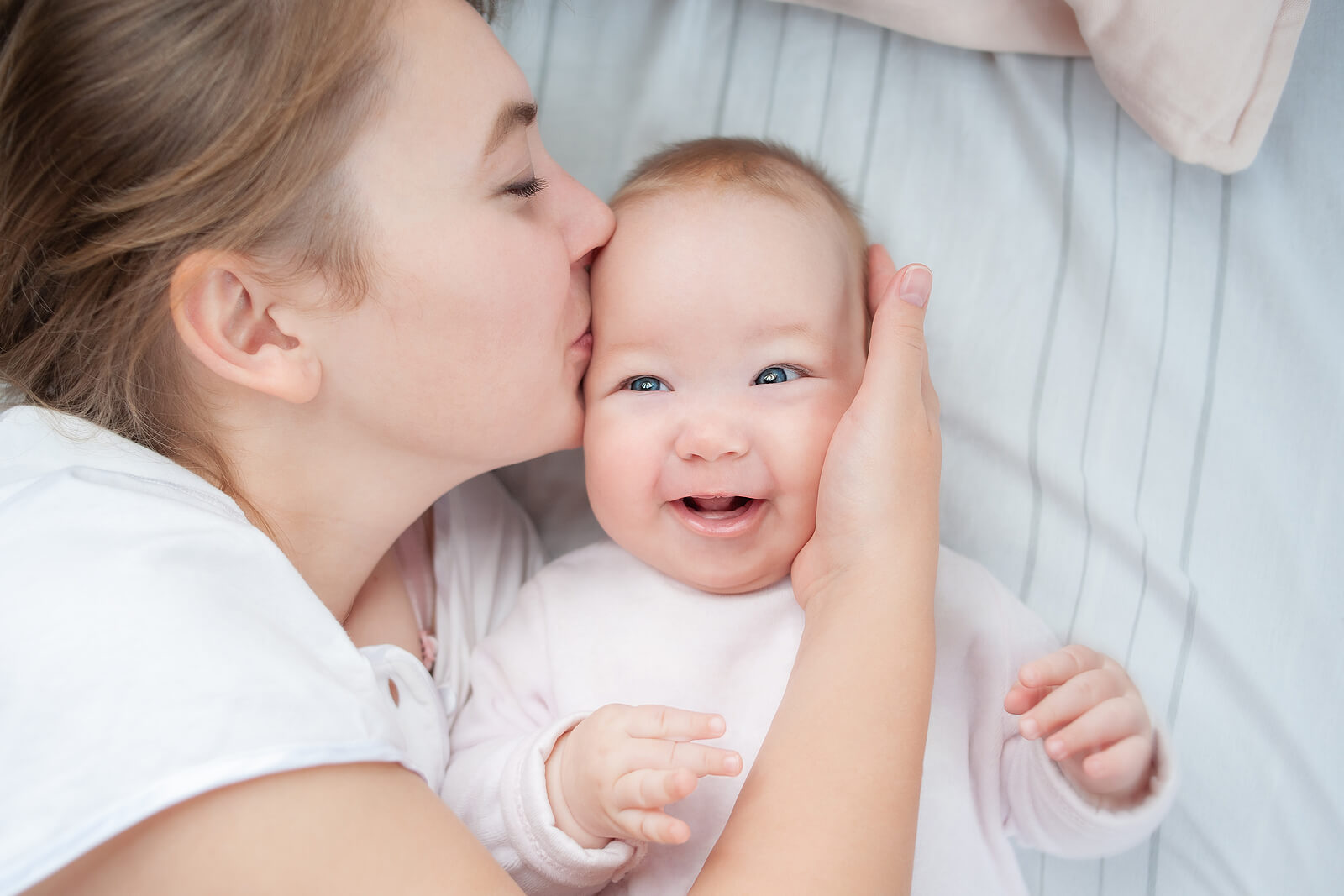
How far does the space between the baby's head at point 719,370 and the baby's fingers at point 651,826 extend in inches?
15.0

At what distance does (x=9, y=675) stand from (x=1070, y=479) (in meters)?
1.35

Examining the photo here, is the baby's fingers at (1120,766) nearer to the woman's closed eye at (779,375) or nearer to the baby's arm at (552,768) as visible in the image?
the baby's arm at (552,768)

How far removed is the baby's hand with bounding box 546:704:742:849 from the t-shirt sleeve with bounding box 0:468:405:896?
0.69 ft

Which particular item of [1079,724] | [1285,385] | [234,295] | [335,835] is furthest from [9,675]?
[1285,385]

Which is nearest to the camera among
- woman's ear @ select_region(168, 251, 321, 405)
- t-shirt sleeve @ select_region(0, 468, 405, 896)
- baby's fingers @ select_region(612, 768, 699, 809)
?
t-shirt sleeve @ select_region(0, 468, 405, 896)

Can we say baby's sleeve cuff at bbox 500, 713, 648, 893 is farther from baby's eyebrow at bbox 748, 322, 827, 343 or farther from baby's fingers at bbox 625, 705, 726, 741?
baby's eyebrow at bbox 748, 322, 827, 343

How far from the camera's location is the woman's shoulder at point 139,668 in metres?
0.84

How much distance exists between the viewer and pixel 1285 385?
144 cm

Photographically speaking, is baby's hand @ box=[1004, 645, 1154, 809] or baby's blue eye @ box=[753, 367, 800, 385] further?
baby's blue eye @ box=[753, 367, 800, 385]

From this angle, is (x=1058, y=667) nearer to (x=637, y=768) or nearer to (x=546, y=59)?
(x=637, y=768)

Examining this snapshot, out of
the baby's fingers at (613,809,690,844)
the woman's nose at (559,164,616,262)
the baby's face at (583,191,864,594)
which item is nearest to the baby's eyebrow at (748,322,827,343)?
the baby's face at (583,191,864,594)

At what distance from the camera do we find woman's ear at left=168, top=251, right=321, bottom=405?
107 cm

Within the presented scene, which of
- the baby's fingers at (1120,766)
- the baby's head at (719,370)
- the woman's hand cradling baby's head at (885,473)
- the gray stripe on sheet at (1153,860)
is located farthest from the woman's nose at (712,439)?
the gray stripe on sheet at (1153,860)

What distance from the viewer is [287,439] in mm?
1222
